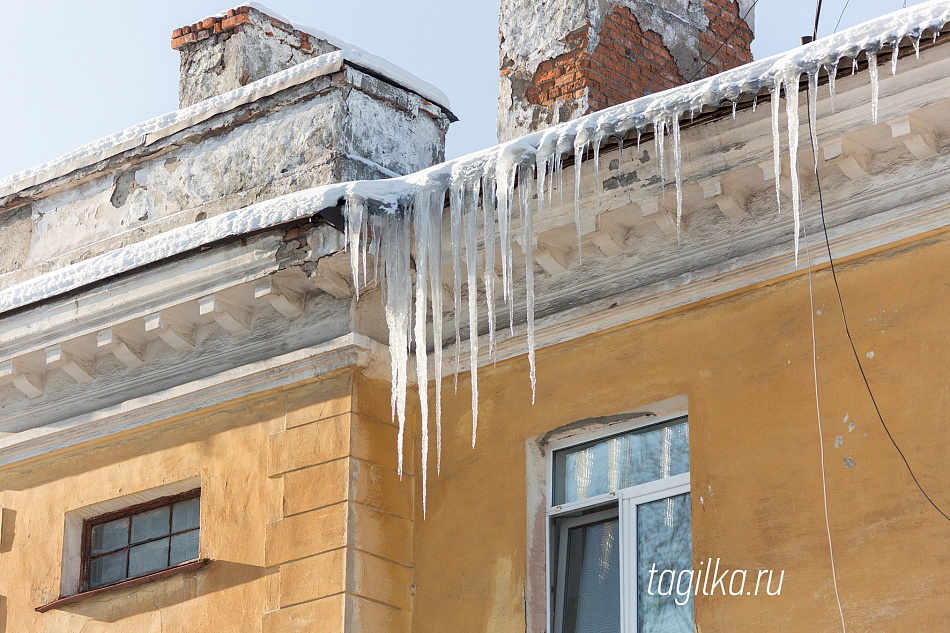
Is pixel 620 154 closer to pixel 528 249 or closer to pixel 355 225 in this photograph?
pixel 528 249

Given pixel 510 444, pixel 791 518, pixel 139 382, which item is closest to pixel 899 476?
pixel 791 518

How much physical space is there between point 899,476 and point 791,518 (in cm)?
49

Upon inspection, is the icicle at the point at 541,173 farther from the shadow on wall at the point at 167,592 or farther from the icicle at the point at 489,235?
the shadow on wall at the point at 167,592

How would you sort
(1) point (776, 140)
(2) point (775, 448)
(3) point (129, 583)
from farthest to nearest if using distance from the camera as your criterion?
(3) point (129, 583), (2) point (775, 448), (1) point (776, 140)

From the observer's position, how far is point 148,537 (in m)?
8.24

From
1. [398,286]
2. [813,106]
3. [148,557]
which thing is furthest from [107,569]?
[813,106]

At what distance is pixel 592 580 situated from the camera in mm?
7031

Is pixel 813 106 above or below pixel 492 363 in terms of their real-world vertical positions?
above

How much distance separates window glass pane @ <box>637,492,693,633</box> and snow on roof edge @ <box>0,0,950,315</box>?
171 cm

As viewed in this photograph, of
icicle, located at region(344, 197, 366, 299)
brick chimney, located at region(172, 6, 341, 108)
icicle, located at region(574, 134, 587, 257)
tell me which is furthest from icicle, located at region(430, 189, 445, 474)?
brick chimney, located at region(172, 6, 341, 108)

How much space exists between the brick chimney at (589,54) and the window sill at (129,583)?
343cm

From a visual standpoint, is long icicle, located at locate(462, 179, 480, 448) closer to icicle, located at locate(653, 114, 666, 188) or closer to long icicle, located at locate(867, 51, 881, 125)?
icicle, located at locate(653, 114, 666, 188)

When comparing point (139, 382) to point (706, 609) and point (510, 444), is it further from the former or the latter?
point (706, 609)

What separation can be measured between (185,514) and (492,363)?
190cm
